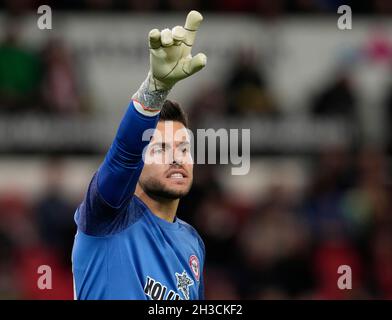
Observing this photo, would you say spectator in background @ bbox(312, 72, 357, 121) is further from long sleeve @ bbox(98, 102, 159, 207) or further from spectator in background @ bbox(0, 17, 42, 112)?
long sleeve @ bbox(98, 102, 159, 207)

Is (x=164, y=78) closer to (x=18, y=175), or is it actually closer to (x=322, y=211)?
(x=322, y=211)

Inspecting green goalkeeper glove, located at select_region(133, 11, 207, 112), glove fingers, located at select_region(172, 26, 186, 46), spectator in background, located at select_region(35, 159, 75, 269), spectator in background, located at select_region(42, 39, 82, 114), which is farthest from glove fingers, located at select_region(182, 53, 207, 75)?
spectator in background, located at select_region(42, 39, 82, 114)

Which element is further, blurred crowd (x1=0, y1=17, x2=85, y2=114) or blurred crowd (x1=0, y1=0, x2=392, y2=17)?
blurred crowd (x1=0, y1=0, x2=392, y2=17)

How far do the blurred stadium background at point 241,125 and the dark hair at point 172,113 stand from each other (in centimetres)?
458

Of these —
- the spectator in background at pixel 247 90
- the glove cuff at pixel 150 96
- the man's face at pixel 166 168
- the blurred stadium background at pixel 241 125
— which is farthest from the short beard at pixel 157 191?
the spectator in background at pixel 247 90

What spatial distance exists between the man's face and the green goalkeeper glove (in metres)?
0.64

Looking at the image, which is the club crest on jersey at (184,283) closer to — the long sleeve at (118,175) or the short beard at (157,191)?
the short beard at (157,191)

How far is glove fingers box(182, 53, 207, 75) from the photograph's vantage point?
4.89 metres

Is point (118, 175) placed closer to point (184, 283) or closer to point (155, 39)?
point (155, 39)

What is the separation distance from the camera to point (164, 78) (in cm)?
500

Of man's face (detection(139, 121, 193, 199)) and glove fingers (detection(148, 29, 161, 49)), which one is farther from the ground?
glove fingers (detection(148, 29, 161, 49))

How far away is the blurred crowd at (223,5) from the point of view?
12641 millimetres

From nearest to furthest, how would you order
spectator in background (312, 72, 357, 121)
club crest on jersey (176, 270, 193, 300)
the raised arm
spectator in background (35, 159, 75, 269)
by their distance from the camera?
the raised arm
club crest on jersey (176, 270, 193, 300)
spectator in background (35, 159, 75, 269)
spectator in background (312, 72, 357, 121)
